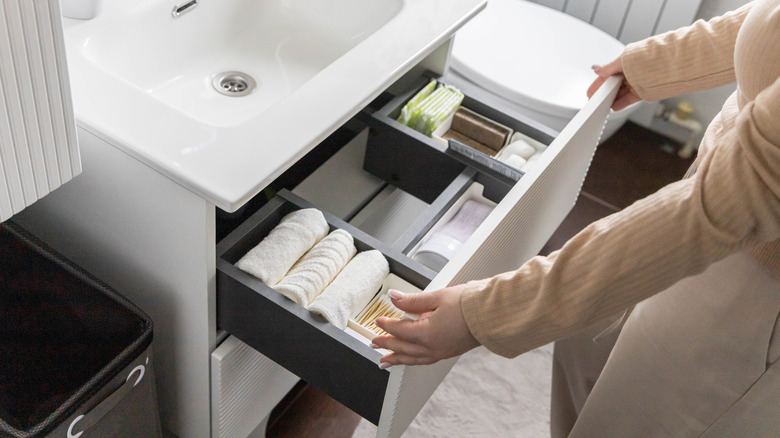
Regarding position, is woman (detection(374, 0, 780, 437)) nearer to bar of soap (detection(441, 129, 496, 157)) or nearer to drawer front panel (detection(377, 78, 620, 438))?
drawer front panel (detection(377, 78, 620, 438))

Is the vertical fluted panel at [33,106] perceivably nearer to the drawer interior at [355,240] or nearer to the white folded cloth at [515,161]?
the drawer interior at [355,240]

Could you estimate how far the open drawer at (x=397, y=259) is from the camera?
90 centimetres

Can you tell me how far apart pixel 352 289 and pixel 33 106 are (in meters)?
0.43

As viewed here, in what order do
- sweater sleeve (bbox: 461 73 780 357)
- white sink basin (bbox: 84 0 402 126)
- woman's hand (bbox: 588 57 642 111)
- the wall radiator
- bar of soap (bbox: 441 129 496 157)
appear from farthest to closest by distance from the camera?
the wall radiator, bar of soap (bbox: 441 129 496 157), woman's hand (bbox: 588 57 642 111), white sink basin (bbox: 84 0 402 126), sweater sleeve (bbox: 461 73 780 357)

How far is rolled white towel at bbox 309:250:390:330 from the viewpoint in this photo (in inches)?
36.4

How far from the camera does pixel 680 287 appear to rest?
919 millimetres

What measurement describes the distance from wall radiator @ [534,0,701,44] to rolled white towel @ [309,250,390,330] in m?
1.36

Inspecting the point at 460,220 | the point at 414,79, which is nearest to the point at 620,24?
the point at 414,79

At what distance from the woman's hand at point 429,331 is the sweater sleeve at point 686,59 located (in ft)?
1.65

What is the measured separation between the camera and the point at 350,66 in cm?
103

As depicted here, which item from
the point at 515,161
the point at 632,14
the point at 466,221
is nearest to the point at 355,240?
the point at 466,221

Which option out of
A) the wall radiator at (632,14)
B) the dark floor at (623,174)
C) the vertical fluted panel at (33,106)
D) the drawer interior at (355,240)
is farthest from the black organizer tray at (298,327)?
the wall radiator at (632,14)

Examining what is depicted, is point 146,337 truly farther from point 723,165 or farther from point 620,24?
point 620,24

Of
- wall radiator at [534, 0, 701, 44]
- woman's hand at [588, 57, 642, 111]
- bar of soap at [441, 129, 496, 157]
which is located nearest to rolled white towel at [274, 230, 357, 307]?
bar of soap at [441, 129, 496, 157]
